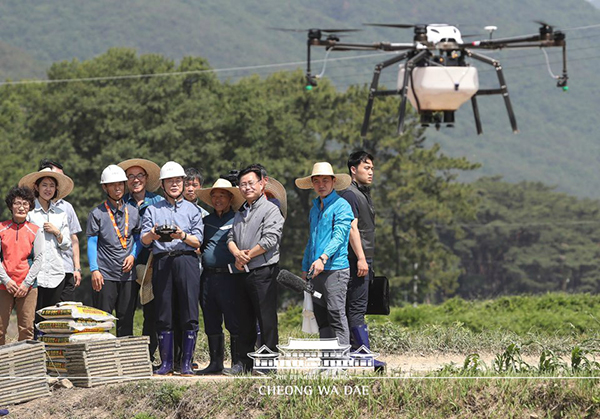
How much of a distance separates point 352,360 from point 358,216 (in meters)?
1.28

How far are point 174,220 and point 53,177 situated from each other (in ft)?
4.66

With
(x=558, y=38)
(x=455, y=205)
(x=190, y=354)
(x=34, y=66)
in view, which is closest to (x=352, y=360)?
(x=190, y=354)

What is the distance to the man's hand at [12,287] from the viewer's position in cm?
930

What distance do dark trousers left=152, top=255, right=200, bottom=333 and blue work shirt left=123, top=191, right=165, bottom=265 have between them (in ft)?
1.58

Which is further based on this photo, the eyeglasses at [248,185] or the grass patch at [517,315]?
the grass patch at [517,315]

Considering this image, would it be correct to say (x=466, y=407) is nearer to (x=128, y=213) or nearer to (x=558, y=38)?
(x=128, y=213)

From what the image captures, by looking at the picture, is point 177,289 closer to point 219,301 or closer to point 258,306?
point 219,301

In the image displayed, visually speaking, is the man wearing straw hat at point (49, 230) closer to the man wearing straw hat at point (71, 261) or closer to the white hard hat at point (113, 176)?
the man wearing straw hat at point (71, 261)

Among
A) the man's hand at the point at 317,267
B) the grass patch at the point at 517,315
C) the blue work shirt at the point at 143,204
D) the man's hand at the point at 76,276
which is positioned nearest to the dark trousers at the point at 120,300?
the blue work shirt at the point at 143,204

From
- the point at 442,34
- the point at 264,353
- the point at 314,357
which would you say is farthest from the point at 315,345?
the point at 442,34

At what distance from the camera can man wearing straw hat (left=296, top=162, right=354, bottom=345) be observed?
343 inches

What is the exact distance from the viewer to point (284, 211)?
381 inches

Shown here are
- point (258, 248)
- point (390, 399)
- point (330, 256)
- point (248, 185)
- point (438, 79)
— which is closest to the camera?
point (390, 399)

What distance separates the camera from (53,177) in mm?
9891
